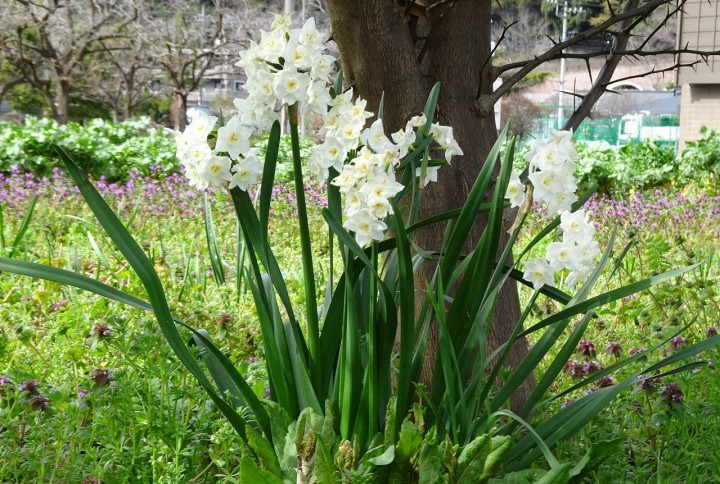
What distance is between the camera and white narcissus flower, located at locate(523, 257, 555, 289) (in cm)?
165

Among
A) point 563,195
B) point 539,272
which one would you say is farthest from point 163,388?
point 563,195

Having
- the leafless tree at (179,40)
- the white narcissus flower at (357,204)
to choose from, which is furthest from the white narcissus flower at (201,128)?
the leafless tree at (179,40)

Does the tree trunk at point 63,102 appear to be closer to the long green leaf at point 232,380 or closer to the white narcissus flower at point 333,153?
the long green leaf at point 232,380

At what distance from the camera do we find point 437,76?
253 cm

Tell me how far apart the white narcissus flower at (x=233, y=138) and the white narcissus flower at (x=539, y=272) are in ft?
2.04

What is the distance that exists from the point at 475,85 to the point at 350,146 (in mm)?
1000

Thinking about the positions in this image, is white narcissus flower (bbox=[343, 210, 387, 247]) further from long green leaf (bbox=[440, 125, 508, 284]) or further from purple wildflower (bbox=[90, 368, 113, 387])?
purple wildflower (bbox=[90, 368, 113, 387])

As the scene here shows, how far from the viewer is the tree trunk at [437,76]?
7.82 feet

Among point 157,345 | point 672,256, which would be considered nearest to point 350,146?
point 157,345

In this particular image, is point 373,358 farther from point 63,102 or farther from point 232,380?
point 63,102

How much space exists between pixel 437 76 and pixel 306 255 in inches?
38.5

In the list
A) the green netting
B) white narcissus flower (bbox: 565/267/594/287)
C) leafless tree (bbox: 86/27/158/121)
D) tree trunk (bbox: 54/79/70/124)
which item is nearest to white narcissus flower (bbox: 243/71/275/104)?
white narcissus flower (bbox: 565/267/594/287)

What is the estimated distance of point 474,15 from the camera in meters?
2.54

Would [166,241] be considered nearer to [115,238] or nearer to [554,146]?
[115,238]
